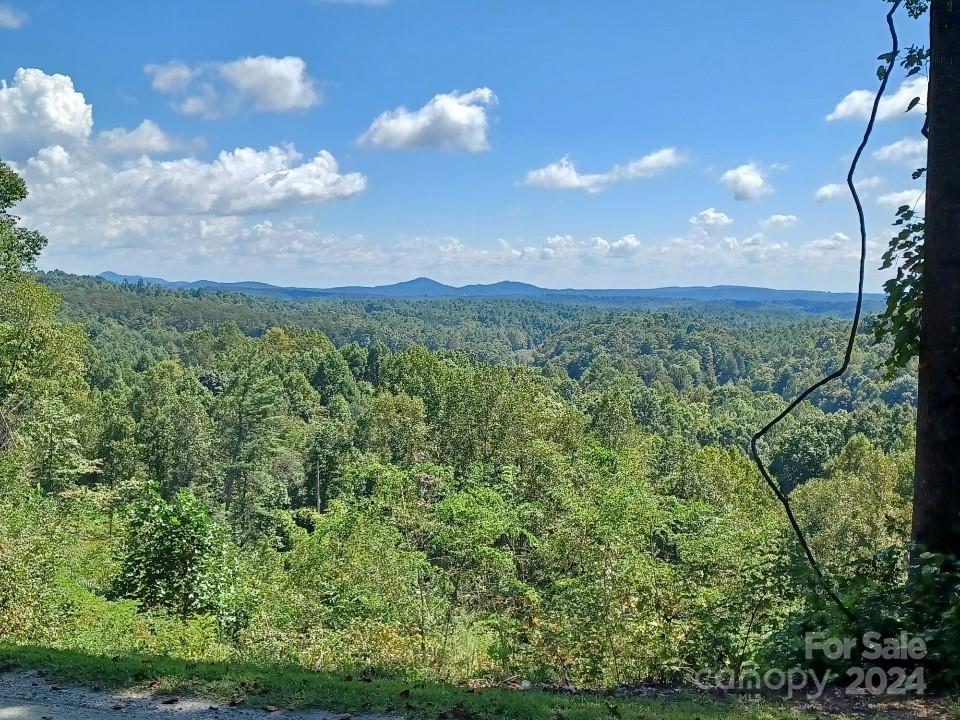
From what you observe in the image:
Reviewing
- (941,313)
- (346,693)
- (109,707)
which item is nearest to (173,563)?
(109,707)

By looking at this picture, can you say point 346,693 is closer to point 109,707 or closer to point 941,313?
point 109,707

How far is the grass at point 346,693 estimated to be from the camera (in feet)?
15.9

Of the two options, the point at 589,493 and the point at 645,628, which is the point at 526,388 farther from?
the point at 645,628

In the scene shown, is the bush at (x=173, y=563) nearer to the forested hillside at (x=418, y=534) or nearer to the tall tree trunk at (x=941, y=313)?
the forested hillside at (x=418, y=534)

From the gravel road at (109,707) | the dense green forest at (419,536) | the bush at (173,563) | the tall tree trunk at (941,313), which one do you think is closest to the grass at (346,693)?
the gravel road at (109,707)

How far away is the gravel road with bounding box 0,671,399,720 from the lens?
16.4 feet

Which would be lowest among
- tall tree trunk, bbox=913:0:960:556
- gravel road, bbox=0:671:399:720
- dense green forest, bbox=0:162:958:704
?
dense green forest, bbox=0:162:958:704

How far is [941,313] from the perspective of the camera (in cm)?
481

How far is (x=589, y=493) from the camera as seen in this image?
19703 millimetres

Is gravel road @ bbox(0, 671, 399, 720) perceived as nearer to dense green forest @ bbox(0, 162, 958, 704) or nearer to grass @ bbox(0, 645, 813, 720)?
grass @ bbox(0, 645, 813, 720)

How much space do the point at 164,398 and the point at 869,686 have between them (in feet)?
194

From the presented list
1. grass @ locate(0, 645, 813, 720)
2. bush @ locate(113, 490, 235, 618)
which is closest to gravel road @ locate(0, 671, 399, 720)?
grass @ locate(0, 645, 813, 720)

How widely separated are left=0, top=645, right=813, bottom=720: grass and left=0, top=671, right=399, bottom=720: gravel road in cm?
12

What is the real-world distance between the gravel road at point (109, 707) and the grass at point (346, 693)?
122mm
